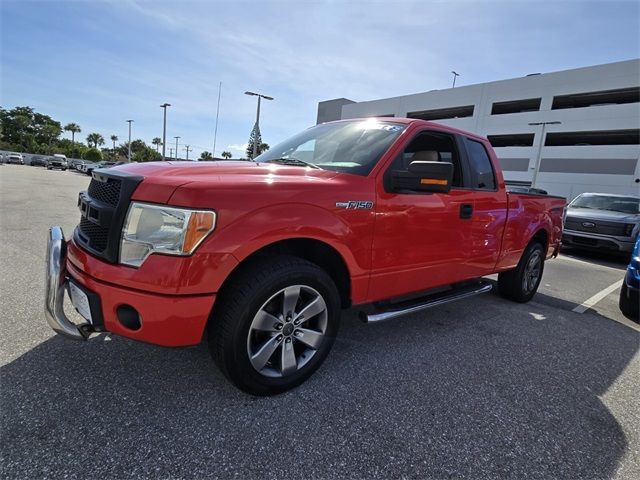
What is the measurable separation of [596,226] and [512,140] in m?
34.8

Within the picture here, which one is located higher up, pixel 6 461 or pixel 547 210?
pixel 547 210

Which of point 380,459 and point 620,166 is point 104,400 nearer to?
point 380,459

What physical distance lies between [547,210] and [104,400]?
518 centimetres

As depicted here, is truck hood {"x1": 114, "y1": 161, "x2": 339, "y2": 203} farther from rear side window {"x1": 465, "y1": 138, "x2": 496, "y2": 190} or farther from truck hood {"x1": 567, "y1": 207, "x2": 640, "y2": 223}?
truck hood {"x1": 567, "y1": 207, "x2": 640, "y2": 223}

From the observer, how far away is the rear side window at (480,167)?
3.73m

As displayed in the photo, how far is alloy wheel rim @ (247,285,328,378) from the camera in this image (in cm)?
225

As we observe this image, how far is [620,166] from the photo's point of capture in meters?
31.2

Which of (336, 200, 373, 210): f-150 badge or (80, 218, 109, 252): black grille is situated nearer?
(80, 218, 109, 252): black grille

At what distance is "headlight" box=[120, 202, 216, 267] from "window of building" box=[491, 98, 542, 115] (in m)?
43.5

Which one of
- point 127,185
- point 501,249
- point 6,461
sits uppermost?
point 127,185

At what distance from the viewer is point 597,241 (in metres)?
9.09

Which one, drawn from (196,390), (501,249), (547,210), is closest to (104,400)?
(196,390)

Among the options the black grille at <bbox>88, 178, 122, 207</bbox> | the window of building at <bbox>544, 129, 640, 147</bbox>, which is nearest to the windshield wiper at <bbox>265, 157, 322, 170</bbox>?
the black grille at <bbox>88, 178, 122, 207</bbox>

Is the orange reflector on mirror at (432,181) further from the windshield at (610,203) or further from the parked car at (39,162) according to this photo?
the parked car at (39,162)
